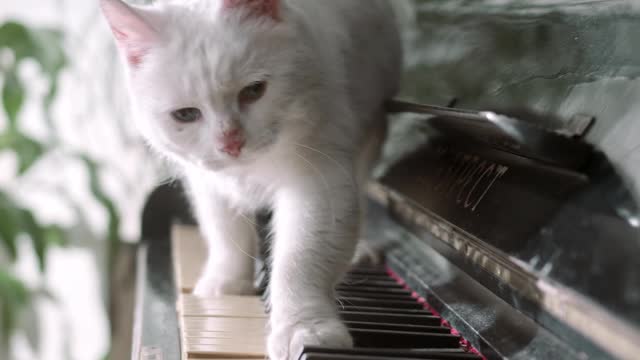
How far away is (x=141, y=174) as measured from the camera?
102 inches

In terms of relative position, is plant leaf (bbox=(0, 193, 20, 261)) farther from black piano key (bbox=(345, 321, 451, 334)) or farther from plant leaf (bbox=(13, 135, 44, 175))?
black piano key (bbox=(345, 321, 451, 334))

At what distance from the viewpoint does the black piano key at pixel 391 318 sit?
1109 mm

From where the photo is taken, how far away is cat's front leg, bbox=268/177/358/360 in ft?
3.41

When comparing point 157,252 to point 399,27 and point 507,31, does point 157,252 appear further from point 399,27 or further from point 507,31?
point 507,31

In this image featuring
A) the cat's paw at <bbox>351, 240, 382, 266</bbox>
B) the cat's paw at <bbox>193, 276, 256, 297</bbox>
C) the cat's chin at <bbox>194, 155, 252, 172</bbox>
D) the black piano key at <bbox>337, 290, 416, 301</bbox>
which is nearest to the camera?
the cat's chin at <bbox>194, 155, 252, 172</bbox>

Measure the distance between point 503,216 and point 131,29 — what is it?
589 mm

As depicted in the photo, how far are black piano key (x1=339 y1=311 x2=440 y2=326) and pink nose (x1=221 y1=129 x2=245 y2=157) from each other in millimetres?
272

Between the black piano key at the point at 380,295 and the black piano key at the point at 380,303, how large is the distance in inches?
0.9

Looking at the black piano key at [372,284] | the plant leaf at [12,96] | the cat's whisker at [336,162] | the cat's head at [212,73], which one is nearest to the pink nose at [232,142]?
the cat's head at [212,73]

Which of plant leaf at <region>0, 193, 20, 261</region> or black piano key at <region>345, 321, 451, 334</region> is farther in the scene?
plant leaf at <region>0, 193, 20, 261</region>

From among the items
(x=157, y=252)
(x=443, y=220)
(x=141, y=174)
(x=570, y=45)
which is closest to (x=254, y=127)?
(x=443, y=220)

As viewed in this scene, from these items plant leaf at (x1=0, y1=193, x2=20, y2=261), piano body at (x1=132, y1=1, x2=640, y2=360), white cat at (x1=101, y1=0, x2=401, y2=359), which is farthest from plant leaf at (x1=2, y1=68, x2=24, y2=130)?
white cat at (x1=101, y1=0, x2=401, y2=359)

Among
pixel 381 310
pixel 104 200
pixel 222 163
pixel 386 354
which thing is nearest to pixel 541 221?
pixel 386 354

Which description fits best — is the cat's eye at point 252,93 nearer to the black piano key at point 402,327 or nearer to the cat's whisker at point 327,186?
the cat's whisker at point 327,186
